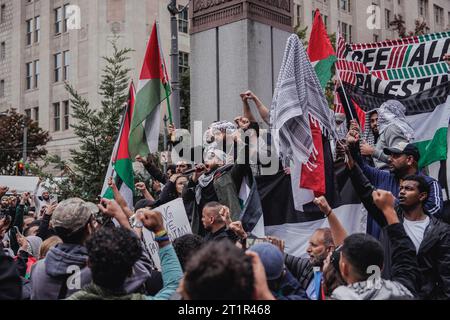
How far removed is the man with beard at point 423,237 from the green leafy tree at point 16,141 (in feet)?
101

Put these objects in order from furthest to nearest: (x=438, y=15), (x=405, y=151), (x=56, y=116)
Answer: (x=438, y=15)
(x=56, y=116)
(x=405, y=151)

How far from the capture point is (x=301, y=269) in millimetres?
4227

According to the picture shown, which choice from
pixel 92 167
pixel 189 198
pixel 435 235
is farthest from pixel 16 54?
pixel 435 235

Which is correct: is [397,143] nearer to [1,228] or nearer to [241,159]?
[241,159]

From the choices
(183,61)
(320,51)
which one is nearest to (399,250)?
(320,51)

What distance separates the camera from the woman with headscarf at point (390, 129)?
237 inches

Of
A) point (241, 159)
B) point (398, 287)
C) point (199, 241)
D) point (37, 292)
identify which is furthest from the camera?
point (241, 159)

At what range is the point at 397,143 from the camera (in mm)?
5949

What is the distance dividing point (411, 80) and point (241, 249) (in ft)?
15.5

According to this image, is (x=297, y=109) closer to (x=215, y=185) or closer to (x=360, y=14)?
(x=215, y=185)

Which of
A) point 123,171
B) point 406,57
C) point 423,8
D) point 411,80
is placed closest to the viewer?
point 411,80

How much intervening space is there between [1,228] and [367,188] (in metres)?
3.09

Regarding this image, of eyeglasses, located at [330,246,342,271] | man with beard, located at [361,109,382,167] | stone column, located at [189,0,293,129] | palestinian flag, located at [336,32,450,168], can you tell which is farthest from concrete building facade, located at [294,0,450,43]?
eyeglasses, located at [330,246,342,271]

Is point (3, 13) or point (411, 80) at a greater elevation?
point (3, 13)
